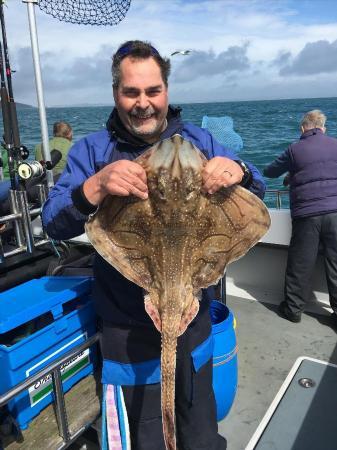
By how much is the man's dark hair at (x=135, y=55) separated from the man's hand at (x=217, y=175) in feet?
2.66

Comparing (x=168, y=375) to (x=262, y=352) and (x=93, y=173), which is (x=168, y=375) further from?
(x=262, y=352)

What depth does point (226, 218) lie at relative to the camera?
2025 mm

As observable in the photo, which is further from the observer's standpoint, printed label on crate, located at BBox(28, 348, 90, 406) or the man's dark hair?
printed label on crate, located at BBox(28, 348, 90, 406)

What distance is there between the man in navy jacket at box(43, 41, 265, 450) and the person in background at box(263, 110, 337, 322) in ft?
9.31

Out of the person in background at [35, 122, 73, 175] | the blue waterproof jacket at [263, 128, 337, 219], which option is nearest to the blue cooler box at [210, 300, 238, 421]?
the blue waterproof jacket at [263, 128, 337, 219]

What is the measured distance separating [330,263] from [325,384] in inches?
70.1

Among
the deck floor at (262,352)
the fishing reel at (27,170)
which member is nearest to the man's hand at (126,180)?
the fishing reel at (27,170)

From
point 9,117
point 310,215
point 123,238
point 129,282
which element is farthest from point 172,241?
point 310,215

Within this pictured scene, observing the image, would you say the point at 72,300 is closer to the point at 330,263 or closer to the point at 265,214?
the point at 265,214

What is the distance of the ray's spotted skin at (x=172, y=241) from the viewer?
196 centimetres

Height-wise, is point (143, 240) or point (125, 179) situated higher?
point (125, 179)

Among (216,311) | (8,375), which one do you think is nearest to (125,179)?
(8,375)

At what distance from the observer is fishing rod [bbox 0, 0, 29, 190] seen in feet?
12.2

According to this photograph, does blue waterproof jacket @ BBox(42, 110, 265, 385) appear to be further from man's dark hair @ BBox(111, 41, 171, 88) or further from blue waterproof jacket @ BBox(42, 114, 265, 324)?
man's dark hair @ BBox(111, 41, 171, 88)
